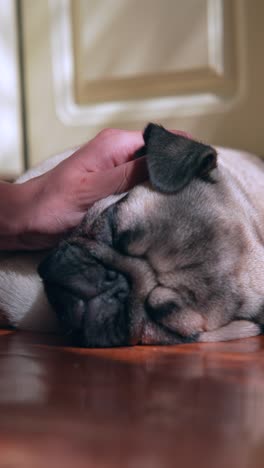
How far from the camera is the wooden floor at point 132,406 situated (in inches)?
32.1

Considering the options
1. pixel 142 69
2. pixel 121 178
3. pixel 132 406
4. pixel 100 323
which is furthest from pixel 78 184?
pixel 142 69

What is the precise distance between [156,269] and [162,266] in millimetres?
15

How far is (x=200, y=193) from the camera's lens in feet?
5.34

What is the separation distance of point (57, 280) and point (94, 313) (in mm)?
108

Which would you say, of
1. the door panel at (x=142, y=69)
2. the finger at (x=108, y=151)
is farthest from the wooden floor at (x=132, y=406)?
the door panel at (x=142, y=69)

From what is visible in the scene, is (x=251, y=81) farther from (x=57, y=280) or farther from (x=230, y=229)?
(x=57, y=280)

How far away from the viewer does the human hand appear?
1666 mm

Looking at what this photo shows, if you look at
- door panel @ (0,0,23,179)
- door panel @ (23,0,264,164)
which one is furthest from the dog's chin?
door panel @ (0,0,23,179)

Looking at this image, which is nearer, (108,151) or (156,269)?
(156,269)

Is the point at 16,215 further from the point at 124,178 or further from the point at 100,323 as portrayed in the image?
the point at 100,323

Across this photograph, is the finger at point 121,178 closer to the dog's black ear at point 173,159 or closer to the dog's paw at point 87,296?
the dog's black ear at point 173,159

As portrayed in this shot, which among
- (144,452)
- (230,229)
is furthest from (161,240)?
(144,452)

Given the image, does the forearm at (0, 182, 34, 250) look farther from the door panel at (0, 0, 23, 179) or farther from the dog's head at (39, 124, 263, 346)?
the door panel at (0, 0, 23, 179)

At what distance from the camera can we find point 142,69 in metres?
3.13
